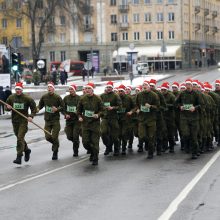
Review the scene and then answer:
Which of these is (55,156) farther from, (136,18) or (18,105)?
(136,18)

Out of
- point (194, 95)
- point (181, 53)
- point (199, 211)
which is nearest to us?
point (199, 211)

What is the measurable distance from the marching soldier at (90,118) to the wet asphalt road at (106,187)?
0.52 m

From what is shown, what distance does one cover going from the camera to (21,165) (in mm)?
15859

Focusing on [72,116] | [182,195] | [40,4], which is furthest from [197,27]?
[182,195]

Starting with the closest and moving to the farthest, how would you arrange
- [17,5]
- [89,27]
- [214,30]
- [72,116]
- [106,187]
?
[106,187], [72,116], [17,5], [89,27], [214,30]

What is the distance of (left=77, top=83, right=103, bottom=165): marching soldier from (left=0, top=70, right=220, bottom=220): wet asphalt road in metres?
0.52

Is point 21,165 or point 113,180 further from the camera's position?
point 21,165

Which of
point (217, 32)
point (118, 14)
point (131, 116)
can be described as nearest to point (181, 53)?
point (118, 14)

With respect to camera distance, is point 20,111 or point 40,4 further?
point 40,4

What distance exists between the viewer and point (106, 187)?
12375 mm

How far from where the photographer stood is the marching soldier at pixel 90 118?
1602 centimetres

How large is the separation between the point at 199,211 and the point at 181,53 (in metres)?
93.6

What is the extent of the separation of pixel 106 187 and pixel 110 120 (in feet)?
18.6

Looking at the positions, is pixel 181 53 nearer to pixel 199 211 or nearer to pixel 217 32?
pixel 217 32
